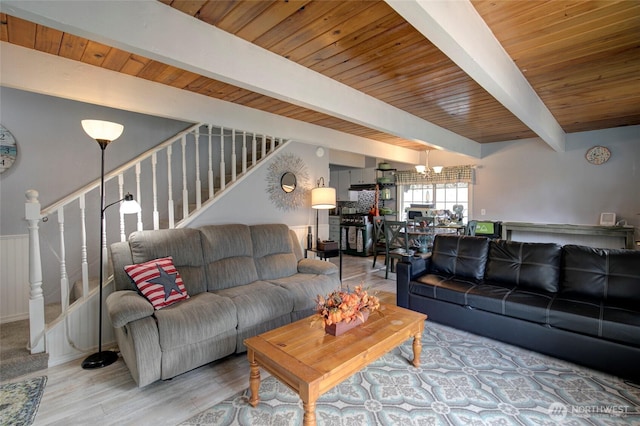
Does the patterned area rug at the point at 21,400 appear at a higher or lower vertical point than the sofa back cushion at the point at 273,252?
lower

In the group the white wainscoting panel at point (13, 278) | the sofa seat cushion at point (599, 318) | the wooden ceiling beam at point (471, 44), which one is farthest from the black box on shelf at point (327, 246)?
the white wainscoting panel at point (13, 278)

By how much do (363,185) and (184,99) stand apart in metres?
5.11

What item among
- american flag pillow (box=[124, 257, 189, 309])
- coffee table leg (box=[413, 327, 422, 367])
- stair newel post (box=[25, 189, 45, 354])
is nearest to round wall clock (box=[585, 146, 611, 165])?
coffee table leg (box=[413, 327, 422, 367])

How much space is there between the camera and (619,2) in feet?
5.79

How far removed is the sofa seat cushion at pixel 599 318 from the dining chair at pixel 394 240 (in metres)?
2.48

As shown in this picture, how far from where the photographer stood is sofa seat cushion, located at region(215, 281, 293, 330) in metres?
2.56

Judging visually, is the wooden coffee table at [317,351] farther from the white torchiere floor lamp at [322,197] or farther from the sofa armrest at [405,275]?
the white torchiere floor lamp at [322,197]

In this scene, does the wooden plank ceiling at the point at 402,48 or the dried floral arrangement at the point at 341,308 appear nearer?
the wooden plank ceiling at the point at 402,48

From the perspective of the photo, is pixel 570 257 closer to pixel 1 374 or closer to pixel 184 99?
pixel 184 99

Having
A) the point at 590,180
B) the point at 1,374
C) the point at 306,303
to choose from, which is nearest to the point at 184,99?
the point at 306,303

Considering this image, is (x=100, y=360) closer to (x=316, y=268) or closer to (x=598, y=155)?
(x=316, y=268)

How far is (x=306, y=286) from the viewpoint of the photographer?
123 inches

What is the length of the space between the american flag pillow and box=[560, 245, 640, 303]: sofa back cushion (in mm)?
3456

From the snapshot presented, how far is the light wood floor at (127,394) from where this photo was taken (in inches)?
72.2
